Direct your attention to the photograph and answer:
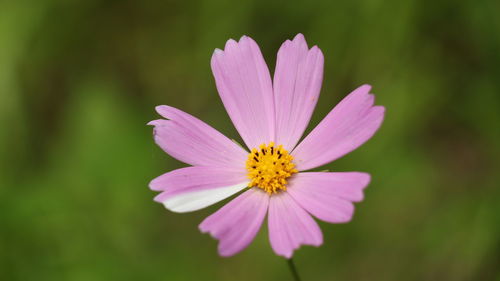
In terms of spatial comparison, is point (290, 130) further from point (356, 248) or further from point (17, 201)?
point (17, 201)

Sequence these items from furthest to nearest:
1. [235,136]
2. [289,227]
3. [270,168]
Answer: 1. [235,136]
2. [270,168]
3. [289,227]

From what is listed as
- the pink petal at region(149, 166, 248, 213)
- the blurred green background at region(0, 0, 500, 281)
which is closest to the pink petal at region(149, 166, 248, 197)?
the pink petal at region(149, 166, 248, 213)

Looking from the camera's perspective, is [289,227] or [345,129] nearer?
[289,227]

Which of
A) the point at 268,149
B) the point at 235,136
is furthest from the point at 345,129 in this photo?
the point at 235,136

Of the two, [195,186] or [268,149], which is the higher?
[268,149]

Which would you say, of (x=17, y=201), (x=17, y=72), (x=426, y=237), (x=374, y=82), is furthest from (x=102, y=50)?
(x=426, y=237)

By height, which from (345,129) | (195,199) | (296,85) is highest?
(296,85)

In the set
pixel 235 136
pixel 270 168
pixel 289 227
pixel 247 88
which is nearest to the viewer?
pixel 289 227

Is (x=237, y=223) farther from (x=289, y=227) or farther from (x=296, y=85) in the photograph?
(x=296, y=85)
